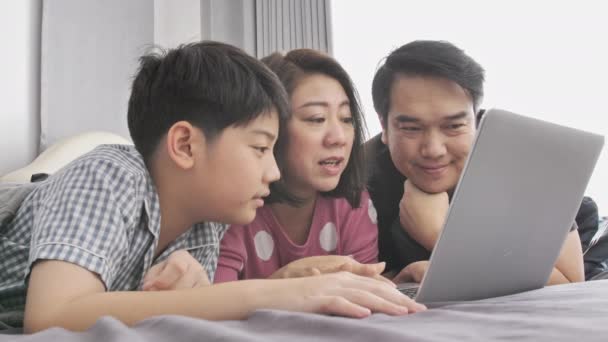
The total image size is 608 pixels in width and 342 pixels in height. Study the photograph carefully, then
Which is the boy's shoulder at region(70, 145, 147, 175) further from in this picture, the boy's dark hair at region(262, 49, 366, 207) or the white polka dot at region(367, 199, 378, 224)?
the white polka dot at region(367, 199, 378, 224)

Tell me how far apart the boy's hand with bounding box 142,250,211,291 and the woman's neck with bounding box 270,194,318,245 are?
363 mm

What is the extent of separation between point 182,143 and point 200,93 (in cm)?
9

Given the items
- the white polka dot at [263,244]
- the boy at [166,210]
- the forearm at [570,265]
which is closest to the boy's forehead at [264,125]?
the boy at [166,210]

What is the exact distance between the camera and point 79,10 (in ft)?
8.86

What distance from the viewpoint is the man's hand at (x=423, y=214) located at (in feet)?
4.33

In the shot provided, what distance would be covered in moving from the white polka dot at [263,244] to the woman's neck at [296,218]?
0.18 feet

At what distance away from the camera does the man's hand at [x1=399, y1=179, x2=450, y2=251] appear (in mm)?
1318

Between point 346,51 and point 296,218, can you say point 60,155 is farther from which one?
point 346,51

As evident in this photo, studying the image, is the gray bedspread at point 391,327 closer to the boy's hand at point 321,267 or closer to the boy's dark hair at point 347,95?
the boy's hand at point 321,267

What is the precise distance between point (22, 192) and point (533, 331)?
35.5 inches

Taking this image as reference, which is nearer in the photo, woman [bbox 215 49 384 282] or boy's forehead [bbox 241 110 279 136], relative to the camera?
boy's forehead [bbox 241 110 279 136]

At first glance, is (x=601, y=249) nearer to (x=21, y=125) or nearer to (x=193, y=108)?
(x=193, y=108)

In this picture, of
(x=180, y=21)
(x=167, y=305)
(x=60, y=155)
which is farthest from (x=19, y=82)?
(x=167, y=305)

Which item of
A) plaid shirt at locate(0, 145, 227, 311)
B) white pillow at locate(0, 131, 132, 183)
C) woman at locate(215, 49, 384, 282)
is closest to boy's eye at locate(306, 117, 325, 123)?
woman at locate(215, 49, 384, 282)
